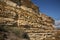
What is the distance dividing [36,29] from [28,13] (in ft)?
13.1

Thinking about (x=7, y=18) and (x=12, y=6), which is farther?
(x=12, y=6)

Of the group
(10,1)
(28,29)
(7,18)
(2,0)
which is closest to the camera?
(7,18)

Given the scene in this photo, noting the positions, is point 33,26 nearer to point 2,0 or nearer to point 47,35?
point 47,35

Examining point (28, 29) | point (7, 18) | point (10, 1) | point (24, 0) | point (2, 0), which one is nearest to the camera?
point (7, 18)

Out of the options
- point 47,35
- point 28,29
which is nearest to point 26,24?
point 28,29

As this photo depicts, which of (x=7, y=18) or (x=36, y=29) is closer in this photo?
(x=7, y=18)

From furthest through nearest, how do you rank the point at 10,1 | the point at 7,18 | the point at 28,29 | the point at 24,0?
the point at 24,0
the point at 10,1
the point at 28,29
the point at 7,18

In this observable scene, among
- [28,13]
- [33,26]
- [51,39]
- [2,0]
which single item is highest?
[2,0]

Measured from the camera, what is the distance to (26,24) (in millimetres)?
25031

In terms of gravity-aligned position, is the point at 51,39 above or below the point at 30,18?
below

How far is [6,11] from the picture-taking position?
24.0 meters

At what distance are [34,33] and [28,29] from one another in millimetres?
1059

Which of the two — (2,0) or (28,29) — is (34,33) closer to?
(28,29)

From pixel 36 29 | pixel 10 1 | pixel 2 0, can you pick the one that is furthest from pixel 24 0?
pixel 36 29
